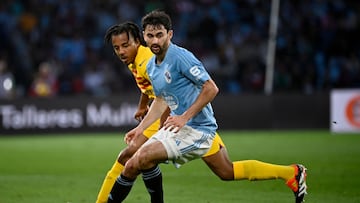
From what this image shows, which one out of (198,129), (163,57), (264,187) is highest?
(163,57)

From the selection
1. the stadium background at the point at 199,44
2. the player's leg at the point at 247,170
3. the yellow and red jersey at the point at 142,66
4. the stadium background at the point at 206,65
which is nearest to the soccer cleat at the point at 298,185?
the player's leg at the point at 247,170

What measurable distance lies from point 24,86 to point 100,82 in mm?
2372

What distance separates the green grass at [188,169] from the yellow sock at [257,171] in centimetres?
92

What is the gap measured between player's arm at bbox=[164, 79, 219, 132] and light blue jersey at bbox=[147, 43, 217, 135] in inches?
3.2

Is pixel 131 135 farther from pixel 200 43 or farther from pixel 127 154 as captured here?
pixel 200 43

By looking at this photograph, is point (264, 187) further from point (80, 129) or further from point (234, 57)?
point (234, 57)

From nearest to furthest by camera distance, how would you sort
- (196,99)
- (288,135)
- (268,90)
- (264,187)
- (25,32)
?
(196,99) → (264,187) → (288,135) → (268,90) → (25,32)

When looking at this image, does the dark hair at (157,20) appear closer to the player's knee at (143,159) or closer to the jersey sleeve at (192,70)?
the jersey sleeve at (192,70)

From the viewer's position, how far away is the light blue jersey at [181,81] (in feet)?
23.7

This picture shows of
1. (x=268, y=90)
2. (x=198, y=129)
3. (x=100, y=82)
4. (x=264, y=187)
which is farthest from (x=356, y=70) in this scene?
(x=198, y=129)

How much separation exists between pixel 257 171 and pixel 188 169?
5108 millimetres

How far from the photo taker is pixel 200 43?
2425cm

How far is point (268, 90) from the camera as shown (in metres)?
21.5

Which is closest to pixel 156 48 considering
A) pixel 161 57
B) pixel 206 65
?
pixel 161 57
